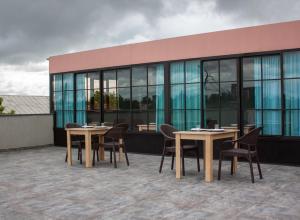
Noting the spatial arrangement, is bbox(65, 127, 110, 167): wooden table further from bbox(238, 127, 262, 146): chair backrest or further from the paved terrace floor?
bbox(238, 127, 262, 146): chair backrest

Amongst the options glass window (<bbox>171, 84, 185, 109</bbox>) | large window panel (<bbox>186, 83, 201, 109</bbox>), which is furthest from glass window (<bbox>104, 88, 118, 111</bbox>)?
large window panel (<bbox>186, 83, 201, 109</bbox>)

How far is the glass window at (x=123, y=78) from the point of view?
9750 mm

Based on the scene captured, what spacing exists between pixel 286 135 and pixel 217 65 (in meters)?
2.09

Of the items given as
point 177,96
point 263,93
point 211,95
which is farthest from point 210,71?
point 263,93

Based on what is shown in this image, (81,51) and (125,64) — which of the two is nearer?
(125,64)

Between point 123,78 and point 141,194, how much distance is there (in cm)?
532

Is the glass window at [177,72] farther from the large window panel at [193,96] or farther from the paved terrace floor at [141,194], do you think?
the paved terrace floor at [141,194]

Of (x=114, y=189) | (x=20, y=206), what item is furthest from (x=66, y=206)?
(x=114, y=189)

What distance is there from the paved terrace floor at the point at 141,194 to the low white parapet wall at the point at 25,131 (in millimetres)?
3261

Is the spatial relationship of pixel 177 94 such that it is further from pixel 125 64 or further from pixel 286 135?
pixel 286 135

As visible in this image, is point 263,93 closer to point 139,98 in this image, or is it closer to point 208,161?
point 208,161

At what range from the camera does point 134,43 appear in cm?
958

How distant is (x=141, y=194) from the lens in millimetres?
4977

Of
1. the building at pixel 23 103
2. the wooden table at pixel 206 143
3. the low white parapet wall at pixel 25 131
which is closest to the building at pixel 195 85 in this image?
the low white parapet wall at pixel 25 131
